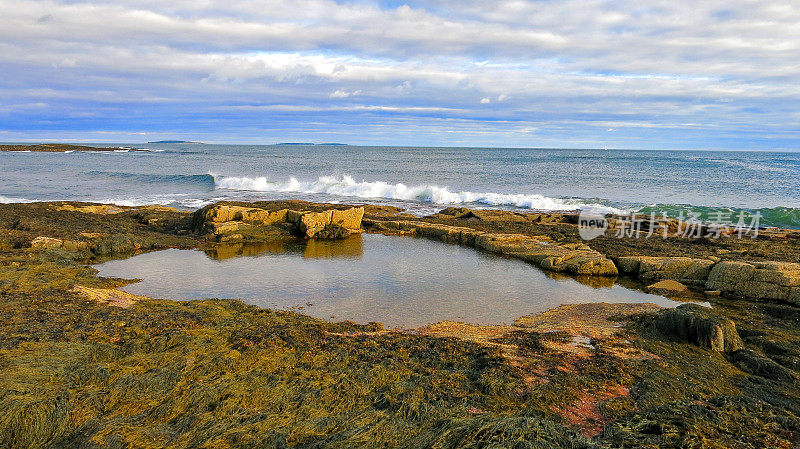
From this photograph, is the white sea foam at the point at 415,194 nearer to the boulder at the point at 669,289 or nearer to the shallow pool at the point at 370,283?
the boulder at the point at 669,289

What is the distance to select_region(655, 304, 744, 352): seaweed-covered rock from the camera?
7.64 meters

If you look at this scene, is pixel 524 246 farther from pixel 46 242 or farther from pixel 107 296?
pixel 46 242

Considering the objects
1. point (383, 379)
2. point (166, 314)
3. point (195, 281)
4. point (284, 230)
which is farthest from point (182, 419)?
point (284, 230)

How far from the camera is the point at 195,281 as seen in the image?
1201cm

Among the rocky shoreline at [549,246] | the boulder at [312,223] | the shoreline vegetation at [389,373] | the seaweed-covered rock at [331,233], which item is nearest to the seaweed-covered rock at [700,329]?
the shoreline vegetation at [389,373]

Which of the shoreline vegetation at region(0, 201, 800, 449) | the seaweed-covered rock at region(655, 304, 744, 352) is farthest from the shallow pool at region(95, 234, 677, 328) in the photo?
the seaweed-covered rock at region(655, 304, 744, 352)

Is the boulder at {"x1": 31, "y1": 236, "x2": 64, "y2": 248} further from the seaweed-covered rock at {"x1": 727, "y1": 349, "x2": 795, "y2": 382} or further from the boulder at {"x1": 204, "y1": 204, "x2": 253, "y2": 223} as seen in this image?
the seaweed-covered rock at {"x1": 727, "y1": 349, "x2": 795, "y2": 382}

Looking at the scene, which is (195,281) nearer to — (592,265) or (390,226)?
(390,226)

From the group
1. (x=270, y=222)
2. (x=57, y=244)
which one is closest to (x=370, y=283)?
(x=270, y=222)

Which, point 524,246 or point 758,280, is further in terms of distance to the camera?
point 524,246

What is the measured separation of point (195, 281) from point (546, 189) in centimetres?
3684

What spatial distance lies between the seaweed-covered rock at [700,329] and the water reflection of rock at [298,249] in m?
9.44

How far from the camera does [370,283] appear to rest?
12023 mm

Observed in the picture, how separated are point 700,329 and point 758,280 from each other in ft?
15.7
